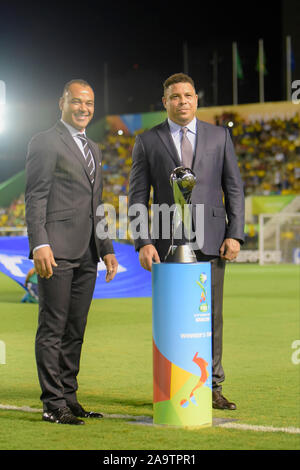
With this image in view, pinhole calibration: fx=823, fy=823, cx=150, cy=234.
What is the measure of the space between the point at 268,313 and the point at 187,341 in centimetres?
793

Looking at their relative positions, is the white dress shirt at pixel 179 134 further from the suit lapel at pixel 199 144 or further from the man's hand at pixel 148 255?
the man's hand at pixel 148 255

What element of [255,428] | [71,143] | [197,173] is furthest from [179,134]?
[255,428]

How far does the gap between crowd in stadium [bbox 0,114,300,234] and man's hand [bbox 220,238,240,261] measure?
2661 cm

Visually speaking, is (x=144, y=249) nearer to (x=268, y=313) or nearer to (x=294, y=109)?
(x=268, y=313)

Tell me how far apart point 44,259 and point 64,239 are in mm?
269

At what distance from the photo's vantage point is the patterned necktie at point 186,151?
518 centimetres

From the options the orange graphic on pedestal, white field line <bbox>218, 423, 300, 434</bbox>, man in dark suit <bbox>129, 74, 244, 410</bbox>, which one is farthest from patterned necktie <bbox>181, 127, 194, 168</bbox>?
white field line <bbox>218, 423, 300, 434</bbox>

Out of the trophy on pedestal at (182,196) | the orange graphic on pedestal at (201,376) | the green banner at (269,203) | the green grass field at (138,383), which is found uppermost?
the trophy on pedestal at (182,196)

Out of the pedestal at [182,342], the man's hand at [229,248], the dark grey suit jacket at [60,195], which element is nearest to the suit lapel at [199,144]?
the man's hand at [229,248]

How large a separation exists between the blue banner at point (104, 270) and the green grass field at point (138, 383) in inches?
24.2

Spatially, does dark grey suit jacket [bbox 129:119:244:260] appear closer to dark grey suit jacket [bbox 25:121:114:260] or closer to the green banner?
dark grey suit jacket [bbox 25:121:114:260]

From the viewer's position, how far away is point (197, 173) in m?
5.16

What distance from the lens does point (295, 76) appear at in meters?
34.0
